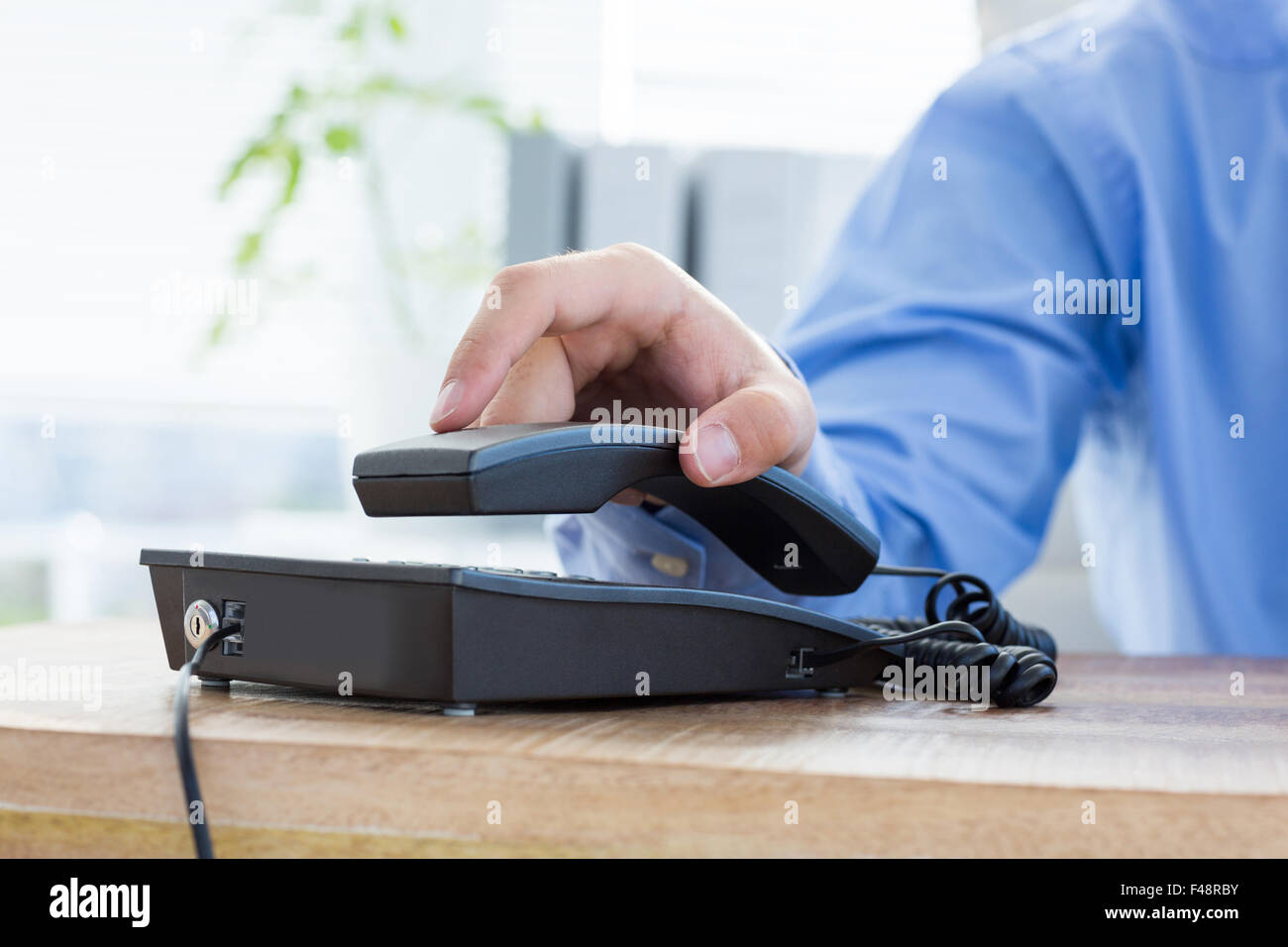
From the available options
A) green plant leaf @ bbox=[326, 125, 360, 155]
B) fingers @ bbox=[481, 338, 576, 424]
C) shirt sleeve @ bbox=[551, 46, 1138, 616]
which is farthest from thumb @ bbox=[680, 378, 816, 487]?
green plant leaf @ bbox=[326, 125, 360, 155]

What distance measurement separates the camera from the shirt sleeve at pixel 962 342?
83cm

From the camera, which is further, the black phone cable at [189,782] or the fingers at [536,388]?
the fingers at [536,388]

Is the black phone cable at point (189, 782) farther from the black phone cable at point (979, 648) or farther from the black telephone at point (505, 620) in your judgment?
the black phone cable at point (979, 648)

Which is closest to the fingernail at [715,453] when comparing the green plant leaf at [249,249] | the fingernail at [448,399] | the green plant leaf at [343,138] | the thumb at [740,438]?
the thumb at [740,438]

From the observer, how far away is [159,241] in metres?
2.53

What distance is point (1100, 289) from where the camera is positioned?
1.00 m

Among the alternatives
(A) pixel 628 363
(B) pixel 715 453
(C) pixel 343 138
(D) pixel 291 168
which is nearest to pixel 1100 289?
(A) pixel 628 363

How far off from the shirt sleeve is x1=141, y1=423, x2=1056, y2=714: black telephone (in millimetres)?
286

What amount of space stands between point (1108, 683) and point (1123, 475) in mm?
663

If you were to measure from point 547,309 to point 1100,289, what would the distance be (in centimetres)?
69

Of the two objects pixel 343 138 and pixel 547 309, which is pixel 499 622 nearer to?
pixel 547 309

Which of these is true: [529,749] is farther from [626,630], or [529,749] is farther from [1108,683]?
[1108,683]

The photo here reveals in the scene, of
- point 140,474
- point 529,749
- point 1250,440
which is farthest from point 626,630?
point 140,474
